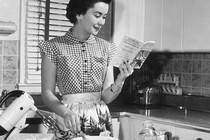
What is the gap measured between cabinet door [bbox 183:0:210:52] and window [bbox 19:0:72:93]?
40.9 inches

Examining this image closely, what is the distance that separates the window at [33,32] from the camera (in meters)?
3.19

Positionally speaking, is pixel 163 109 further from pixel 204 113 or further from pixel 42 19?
pixel 42 19

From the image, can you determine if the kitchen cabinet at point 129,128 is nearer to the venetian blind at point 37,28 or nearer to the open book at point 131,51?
the venetian blind at point 37,28

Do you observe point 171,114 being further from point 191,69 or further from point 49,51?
point 49,51

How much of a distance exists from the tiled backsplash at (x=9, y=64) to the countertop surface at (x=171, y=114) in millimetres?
815

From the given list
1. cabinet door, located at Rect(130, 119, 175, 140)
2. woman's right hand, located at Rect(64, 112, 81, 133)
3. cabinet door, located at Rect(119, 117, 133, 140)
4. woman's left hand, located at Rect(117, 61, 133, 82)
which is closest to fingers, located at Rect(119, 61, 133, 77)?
woman's left hand, located at Rect(117, 61, 133, 82)

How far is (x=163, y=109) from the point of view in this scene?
3297 mm

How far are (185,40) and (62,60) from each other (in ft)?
4.20

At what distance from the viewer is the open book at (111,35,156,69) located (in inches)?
79.5

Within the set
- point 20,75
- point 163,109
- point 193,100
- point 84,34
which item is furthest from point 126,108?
point 84,34

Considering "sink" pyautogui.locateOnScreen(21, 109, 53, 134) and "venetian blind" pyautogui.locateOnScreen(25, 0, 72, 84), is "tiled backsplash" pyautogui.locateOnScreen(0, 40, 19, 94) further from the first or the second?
"sink" pyautogui.locateOnScreen(21, 109, 53, 134)

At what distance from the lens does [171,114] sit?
9.75 feet

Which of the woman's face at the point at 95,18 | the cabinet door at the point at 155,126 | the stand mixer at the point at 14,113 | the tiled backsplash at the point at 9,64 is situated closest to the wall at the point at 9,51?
the tiled backsplash at the point at 9,64

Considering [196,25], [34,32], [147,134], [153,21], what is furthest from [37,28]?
[147,134]
